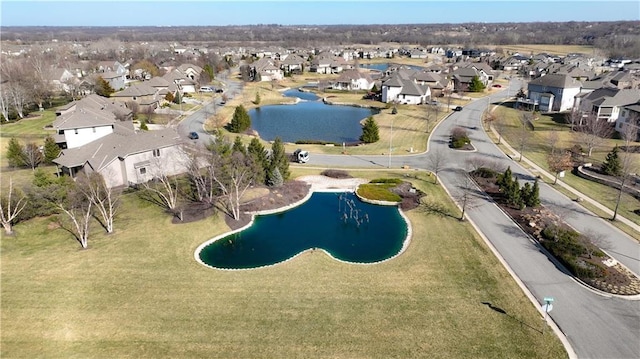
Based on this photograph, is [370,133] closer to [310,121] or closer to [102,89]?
[310,121]

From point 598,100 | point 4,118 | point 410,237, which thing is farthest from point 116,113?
point 598,100

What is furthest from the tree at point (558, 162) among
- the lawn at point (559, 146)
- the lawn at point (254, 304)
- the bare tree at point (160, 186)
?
the bare tree at point (160, 186)

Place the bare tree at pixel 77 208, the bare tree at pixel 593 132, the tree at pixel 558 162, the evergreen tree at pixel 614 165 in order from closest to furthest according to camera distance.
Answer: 1. the bare tree at pixel 77 208
2. the evergreen tree at pixel 614 165
3. the tree at pixel 558 162
4. the bare tree at pixel 593 132

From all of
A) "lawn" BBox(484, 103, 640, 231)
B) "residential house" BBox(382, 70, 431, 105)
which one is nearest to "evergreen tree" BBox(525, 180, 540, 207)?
"lawn" BBox(484, 103, 640, 231)

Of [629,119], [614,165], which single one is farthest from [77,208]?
[629,119]

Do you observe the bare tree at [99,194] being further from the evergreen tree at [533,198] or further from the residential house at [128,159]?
the evergreen tree at [533,198]

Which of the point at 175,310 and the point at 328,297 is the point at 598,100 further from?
the point at 175,310
